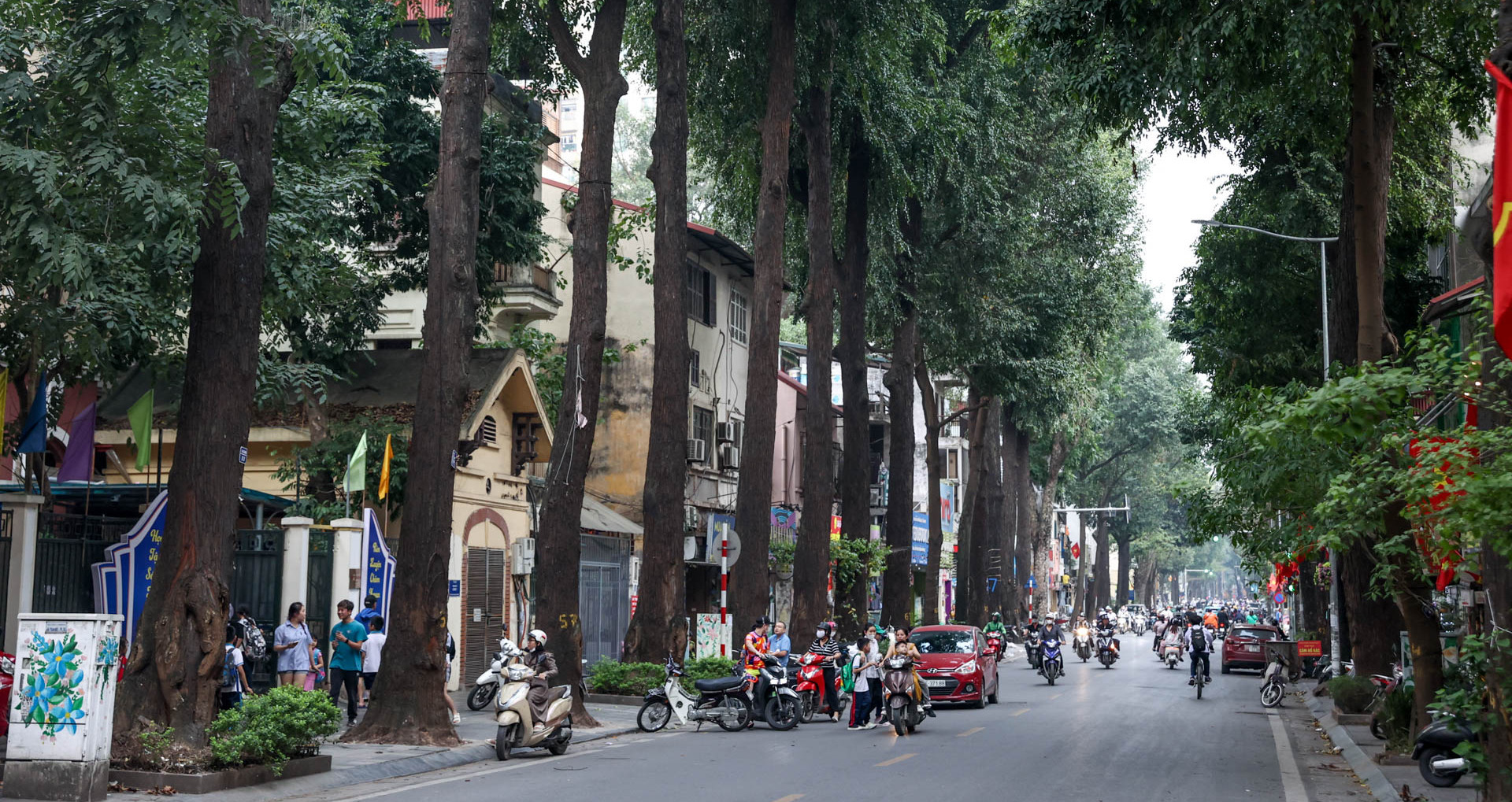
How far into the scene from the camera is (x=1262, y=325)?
99.8 feet

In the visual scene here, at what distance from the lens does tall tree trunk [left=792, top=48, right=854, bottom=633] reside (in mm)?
27734

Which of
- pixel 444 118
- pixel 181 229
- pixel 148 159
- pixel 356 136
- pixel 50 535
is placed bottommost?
pixel 50 535

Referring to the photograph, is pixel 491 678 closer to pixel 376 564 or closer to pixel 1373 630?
pixel 376 564

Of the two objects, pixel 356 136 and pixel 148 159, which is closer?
pixel 148 159

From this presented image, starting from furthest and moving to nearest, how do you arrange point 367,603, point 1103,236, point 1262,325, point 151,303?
point 1103,236
point 1262,325
point 367,603
point 151,303

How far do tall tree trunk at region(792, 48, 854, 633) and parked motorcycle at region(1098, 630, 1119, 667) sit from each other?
18582 millimetres

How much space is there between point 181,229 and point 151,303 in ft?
13.5

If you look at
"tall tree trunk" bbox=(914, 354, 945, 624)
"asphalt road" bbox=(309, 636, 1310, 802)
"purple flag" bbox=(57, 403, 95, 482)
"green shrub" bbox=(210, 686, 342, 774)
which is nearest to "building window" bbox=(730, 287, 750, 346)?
"tall tree trunk" bbox=(914, 354, 945, 624)

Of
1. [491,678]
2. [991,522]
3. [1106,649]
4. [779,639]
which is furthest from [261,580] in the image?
[991,522]

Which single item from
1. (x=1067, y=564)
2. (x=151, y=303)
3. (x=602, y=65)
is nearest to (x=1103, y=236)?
(x=602, y=65)

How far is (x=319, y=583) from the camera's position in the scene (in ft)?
69.9

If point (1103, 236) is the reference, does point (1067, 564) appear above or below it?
below

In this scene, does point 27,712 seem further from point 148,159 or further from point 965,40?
point 965,40

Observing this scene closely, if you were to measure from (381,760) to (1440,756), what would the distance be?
1073cm
